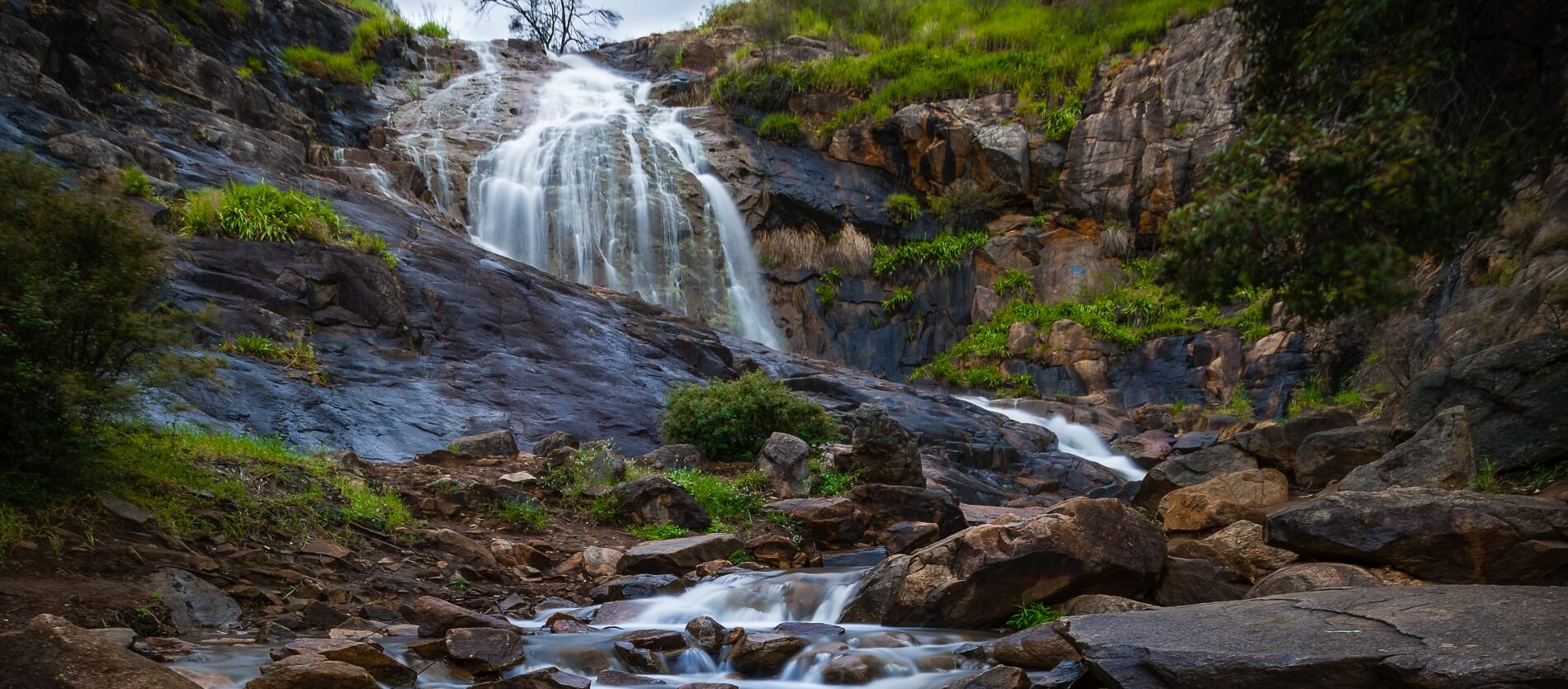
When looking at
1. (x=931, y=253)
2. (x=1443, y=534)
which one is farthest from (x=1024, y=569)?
(x=931, y=253)

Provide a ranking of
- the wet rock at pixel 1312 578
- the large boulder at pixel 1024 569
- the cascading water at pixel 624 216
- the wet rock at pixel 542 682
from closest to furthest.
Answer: the wet rock at pixel 542 682 → the wet rock at pixel 1312 578 → the large boulder at pixel 1024 569 → the cascading water at pixel 624 216

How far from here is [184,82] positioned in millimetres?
17859

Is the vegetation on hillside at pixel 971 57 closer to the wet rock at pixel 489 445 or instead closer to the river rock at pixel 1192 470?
the river rock at pixel 1192 470

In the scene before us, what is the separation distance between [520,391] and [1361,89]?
409 inches

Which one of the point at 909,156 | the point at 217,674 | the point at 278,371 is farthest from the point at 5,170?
the point at 909,156

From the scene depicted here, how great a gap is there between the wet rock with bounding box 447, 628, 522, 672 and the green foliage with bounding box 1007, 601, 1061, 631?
10.5ft

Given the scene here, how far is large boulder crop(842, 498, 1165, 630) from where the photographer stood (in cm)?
602

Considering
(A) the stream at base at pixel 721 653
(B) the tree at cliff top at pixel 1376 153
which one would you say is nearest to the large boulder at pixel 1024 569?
(A) the stream at base at pixel 721 653

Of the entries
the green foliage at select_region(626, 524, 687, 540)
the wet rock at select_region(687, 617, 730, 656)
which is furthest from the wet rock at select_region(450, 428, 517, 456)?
the wet rock at select_region(687, 617, 730, 656)

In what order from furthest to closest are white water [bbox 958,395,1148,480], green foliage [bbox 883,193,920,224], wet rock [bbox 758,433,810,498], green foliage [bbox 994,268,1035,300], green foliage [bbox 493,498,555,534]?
green foliage [bbox 883,193,920,224], green foliage [bbox 994,268,1035,300], white water [bbox 958,395,1148,480], wet rock [bbox 758,433,810,498], green foliage [bbox 493,498,555,534]

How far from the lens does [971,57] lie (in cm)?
2867

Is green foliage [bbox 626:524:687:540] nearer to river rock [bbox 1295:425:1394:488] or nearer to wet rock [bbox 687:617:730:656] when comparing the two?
wet rock [bbox 687:617:730:656]

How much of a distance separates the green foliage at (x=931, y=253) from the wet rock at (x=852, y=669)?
20624mm

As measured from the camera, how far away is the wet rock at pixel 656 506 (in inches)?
354
